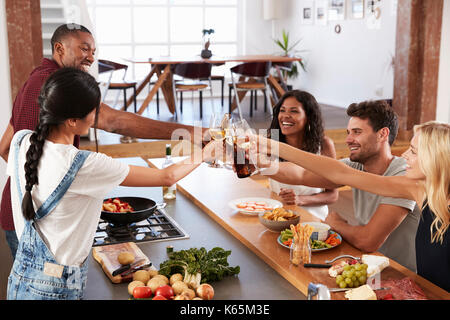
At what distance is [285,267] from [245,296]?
25 cm

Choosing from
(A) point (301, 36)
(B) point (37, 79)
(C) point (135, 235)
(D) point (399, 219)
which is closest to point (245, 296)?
(C) point (135, 235)

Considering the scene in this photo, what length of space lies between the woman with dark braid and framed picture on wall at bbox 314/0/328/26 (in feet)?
26.9

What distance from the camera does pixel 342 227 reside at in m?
2.44

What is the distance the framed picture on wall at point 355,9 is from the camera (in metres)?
8.35

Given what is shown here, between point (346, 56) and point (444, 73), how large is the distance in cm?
227

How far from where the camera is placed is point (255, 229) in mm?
2541

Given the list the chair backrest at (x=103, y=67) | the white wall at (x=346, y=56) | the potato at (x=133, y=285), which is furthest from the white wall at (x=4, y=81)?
the white wall at (x=346, y=56)

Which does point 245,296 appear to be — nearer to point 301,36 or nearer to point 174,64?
point 174,64

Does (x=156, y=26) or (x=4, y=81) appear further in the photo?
(x=156, y=26)

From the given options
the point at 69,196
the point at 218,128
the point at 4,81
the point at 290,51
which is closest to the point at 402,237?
the point at 218,128

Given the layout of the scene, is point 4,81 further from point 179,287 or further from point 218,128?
point 179,287

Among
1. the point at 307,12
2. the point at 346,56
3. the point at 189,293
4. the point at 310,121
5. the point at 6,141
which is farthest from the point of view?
the point at 307,12

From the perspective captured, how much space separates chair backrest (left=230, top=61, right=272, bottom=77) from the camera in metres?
7.64

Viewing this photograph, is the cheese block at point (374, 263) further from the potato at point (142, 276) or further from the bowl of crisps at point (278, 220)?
the potato at point (142, 276)
